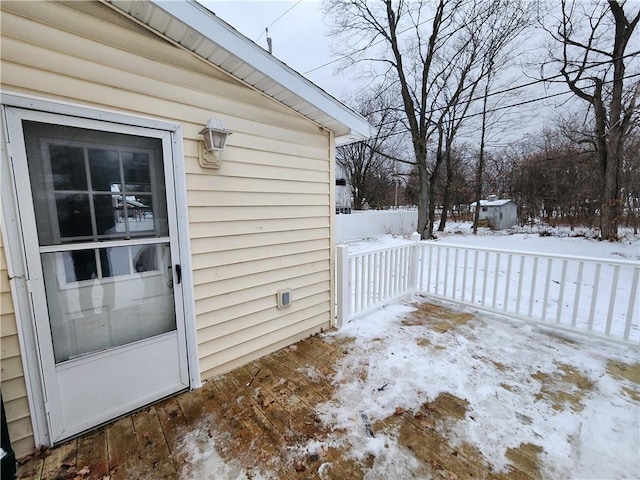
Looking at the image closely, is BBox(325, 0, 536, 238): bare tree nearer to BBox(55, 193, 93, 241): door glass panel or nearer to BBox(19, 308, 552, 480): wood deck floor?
BBox(19, 308, 552, 480): wood deck floor

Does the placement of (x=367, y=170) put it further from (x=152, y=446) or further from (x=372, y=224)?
(x=152, y=446)

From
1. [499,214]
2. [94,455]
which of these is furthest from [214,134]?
[499,214]

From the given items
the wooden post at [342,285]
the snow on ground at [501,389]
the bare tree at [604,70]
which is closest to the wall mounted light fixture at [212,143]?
the wooden post at [342,285]

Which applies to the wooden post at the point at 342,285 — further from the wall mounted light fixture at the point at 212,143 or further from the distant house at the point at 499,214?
the distant house at the point at 499,214

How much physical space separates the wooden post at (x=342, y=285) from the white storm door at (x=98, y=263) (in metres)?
1.68

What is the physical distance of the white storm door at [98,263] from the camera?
1.58 m

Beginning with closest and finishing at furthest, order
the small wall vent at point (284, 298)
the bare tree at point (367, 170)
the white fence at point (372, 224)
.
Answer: the small wall vent at point (284, 298)
the white fence at point (372, 224)
the bare tree at point (367, 170)

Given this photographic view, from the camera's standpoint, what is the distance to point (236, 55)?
6.52 ft

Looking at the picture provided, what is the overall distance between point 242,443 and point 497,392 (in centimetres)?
189

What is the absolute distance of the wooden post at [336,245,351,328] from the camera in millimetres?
3184

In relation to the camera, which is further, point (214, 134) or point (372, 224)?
point (372, 224)

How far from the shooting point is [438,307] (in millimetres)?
3867

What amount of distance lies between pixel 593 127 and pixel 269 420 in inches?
539

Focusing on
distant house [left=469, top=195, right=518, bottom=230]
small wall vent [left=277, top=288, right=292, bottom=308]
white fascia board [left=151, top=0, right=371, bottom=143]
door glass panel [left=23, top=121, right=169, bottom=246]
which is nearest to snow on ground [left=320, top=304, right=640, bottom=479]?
small wall vent [left=277, top=288, right=292, bottom=308]
